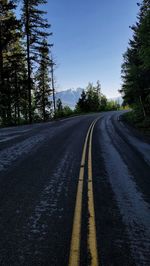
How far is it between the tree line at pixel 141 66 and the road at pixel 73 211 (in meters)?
10.3

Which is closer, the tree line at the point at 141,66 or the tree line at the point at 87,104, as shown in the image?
the tree line at the point at 141,66

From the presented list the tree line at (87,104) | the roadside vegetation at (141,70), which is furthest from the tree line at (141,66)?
the tree line at (87,104)

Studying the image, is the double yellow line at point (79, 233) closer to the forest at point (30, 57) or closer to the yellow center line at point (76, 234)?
the yellow center line at point (76, 234)

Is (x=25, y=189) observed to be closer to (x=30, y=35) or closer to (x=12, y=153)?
(x=12, y=153)

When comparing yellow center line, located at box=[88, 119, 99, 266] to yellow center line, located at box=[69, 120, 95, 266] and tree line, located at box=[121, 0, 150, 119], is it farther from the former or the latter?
tree line, located at box=[121, 0, 150, 119]

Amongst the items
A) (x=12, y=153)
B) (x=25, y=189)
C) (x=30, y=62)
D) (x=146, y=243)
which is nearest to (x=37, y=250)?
(x=146, y=243)

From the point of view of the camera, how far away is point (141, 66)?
18047mm

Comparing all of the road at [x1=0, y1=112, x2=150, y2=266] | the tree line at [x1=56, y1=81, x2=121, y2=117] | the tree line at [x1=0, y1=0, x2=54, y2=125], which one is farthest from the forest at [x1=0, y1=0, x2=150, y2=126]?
the tree line at [x1=56, y1=81, x2=121, y2=117]

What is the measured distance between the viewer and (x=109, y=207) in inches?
195

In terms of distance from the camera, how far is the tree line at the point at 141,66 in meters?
16.0

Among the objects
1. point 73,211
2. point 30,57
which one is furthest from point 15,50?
Result: point 73,211

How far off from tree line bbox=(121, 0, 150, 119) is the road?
10333 mm

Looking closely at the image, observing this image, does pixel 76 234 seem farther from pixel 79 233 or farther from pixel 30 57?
pixel 30 57

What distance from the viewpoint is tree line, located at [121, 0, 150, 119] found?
1602 centimetres
